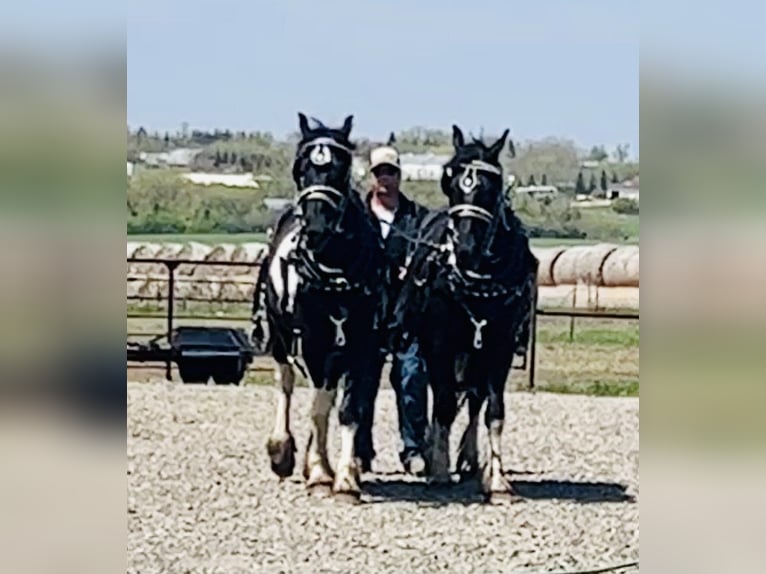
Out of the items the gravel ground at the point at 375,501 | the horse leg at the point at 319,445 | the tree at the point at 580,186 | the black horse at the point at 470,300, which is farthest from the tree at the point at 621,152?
the horse leg at the point at 319,445

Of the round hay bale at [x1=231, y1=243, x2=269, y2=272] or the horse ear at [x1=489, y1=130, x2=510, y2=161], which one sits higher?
the horse ear at [x1=489, y1=130, x2=510, y2=161]

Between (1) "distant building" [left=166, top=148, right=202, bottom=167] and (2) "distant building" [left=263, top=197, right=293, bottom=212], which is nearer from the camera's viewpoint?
(1) "distant building" [left=166, top=148, right=202, bottom=167]

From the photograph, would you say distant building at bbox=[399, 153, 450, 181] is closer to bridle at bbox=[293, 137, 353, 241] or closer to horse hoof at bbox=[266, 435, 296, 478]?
bridle at bbox=[293, 137, 353, 241]

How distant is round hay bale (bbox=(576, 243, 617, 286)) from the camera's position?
486 cm

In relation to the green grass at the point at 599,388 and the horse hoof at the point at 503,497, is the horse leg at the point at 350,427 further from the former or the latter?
the green grass at the point at 599,388

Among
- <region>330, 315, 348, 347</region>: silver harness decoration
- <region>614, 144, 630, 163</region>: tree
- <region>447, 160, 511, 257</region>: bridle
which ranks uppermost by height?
<region>614, 144, 630, 163</region>: tree

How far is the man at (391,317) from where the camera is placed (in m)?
4.84

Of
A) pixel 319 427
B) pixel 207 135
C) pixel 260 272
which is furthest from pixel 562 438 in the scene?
pixel 207 135

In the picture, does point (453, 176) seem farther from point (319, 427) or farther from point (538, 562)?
point (538, 562)

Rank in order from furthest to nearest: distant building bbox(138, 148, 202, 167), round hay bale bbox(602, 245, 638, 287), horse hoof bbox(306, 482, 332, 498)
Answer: horse hoof bbox(306, 482, 332, 498) < round hay bale bbox(602, 245, 638, 287) < distant building bbox(138, 148, 202, 167)

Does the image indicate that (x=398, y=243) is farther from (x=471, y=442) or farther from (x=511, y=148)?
(x=471, y=442)

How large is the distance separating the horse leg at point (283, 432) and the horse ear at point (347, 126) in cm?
71

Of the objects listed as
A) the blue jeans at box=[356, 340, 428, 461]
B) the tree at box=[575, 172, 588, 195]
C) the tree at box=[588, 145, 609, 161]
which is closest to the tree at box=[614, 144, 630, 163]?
the tree at box=[588, 145, 609, 161]
